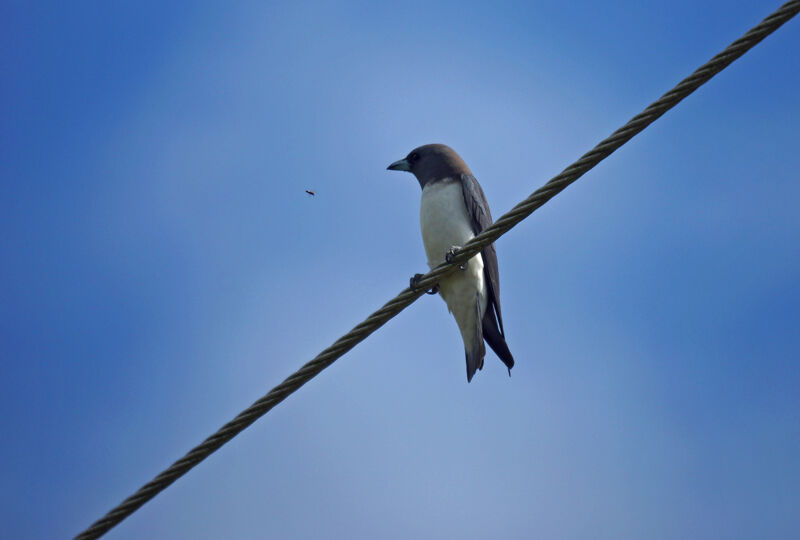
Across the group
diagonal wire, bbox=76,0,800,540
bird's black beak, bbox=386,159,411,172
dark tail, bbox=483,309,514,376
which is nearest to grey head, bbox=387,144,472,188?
bird's black beak, bbox=386,159,411,172

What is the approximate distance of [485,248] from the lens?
544 cm

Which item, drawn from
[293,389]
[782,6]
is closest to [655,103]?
[782,6]

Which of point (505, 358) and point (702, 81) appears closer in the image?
point (702, 81)

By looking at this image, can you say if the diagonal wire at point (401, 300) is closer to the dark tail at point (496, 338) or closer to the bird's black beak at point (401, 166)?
the dark tail at point (496, 338)

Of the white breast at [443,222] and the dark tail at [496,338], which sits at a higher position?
the white breast at [443,222]

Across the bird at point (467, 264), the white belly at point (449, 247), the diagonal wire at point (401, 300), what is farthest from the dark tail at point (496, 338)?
the diagonal wire at point (401, 300)

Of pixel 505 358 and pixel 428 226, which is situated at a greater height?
pixel 428 226

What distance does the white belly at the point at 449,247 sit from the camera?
530cm

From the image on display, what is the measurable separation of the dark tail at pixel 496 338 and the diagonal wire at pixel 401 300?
6.86 ft

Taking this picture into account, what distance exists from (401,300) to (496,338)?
2.16m

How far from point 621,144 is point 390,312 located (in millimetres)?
1219

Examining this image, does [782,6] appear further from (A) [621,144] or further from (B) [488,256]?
(B) [488,256]

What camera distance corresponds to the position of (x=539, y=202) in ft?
10.8

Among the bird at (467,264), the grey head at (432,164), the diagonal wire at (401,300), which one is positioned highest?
the grey head at (432,164)
